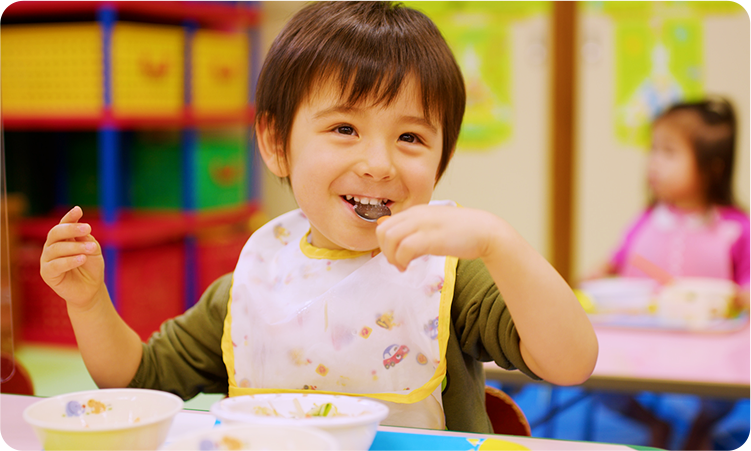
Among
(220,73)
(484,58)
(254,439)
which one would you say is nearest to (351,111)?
(254,439)

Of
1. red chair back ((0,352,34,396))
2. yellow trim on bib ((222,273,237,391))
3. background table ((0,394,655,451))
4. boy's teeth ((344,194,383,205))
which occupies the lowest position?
red chair back ((0,352,34,396))

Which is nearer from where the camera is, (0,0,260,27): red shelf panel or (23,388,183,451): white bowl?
(23,388,183,451): white bowl

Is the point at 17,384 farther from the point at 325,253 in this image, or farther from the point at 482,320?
the point at 482,320

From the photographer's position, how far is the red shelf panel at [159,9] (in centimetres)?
264

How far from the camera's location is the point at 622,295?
1645 millimetres

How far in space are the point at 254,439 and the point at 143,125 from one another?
8.65ft

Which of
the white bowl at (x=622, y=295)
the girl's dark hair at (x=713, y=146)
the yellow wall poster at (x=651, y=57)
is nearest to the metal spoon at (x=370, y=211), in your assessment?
the white bowl at (x=622, y=295)

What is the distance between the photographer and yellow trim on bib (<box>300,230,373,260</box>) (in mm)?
955

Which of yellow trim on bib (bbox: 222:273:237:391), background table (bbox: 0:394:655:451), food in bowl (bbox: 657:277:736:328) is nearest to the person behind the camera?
background table (bbox: 0:394:655:451)

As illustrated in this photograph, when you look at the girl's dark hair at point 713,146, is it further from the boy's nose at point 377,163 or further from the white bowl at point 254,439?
the white bowl at point 254,439

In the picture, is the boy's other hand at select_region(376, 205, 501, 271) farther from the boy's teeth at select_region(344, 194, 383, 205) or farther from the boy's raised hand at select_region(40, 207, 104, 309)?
the boy's raised hand at select_region(40, 207, 104, 309)

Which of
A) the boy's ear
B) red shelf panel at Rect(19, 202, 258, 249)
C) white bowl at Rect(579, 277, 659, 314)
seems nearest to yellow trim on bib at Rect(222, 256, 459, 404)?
the boy's ear

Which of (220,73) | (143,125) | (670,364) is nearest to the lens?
(670,364)

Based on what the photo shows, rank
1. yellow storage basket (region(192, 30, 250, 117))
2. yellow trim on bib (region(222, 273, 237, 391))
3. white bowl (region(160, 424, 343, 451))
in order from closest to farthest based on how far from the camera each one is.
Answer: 1. white bowl (region(160, 424, 343, 451))
2. yellow trim on bib (region(222, 273, 237, 391))
3. yellow storage basket (region(192, 30, 250, 117))
